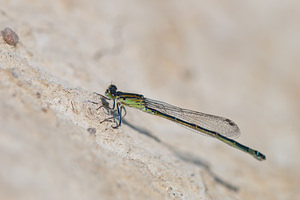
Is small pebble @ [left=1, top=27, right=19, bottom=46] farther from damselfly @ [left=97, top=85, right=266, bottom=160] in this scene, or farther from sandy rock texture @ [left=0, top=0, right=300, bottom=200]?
damselfly @ [left=97, top=85, right=266, bottom=160]

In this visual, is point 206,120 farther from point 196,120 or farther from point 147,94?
point 147,94

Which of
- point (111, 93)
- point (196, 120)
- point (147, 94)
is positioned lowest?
point (111, 93)

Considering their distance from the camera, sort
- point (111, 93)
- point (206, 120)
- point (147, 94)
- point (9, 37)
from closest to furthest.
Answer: point (9, 37) → point (111, 93) → point (206, 120) → point (147, 94)

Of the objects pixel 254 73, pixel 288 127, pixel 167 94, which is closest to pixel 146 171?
pixel 167 94

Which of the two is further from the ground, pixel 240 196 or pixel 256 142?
pixel 256 142

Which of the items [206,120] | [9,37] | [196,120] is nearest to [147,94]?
[196,120]

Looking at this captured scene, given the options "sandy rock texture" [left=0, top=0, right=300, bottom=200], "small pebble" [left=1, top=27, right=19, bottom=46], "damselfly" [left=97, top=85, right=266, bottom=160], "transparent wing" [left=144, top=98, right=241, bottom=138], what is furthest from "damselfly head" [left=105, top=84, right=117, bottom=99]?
"small pebble" [left=1, top=27, right=19, bottom=46]

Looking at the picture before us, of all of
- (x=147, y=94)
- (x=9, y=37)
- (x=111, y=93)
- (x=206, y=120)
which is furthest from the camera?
(x=147, y=94)

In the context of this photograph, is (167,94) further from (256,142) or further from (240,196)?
(240,196)
